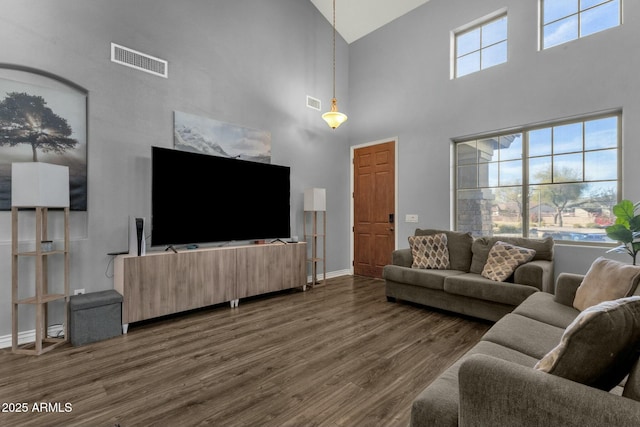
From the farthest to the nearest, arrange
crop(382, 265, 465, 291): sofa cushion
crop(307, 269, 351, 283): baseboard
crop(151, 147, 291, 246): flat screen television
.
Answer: crop(307, 269, 351, 283): baseboard
crop(382, 265, 465, 291): sofa cushion
crop(151, 147, 291, 246): flat screen television

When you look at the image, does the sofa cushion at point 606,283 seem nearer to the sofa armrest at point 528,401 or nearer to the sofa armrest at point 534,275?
the sofa armrest at point 534,275

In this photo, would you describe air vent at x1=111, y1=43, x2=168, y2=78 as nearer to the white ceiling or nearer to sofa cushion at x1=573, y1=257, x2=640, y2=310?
the white ceiling

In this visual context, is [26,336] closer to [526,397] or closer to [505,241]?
[526,397]

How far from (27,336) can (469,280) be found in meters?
4.32

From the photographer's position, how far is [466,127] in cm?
443

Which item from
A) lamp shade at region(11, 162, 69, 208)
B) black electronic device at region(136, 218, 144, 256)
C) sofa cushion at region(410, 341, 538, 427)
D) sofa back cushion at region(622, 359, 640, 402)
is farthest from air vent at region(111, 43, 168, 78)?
sofa back cushion at region(622, 359, 640, 402)

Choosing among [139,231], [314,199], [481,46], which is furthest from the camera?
[314,199]

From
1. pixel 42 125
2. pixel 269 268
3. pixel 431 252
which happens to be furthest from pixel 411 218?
pixel 42 125

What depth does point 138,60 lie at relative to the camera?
3453 mm

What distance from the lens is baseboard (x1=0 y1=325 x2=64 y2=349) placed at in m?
2.72

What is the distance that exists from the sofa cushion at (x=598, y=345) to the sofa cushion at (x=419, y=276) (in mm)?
2515

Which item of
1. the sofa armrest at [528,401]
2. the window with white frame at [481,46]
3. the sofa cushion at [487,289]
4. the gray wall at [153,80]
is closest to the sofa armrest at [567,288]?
the sofa cushion at [487,289]

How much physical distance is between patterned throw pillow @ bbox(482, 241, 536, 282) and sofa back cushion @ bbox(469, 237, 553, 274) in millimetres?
188

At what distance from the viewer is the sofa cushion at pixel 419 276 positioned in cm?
357
